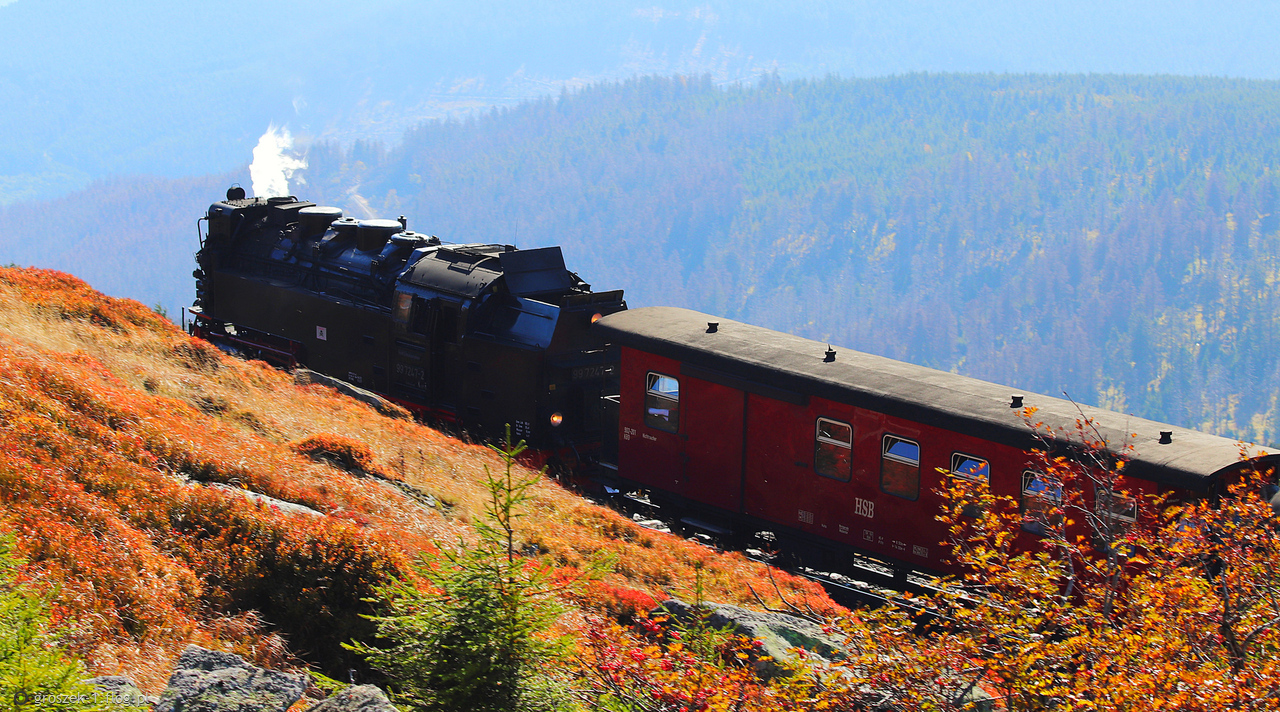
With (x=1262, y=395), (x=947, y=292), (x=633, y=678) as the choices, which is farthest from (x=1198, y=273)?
(x=633, y=678)

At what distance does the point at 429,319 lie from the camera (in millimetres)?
20203

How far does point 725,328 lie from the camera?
16.0m

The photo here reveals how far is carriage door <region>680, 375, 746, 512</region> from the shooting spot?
14.7 metres

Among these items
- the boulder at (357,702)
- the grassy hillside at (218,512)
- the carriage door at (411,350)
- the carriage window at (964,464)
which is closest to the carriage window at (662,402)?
the grassy hillside at (218,512)

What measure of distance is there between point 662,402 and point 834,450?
331cm

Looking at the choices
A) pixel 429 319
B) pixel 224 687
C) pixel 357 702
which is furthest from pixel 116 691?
pixel 429 319

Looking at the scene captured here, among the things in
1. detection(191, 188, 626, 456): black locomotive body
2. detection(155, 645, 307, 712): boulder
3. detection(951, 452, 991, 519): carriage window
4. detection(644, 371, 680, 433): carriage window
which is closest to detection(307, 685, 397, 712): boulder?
detection(155, 645, 307, 712): boulder

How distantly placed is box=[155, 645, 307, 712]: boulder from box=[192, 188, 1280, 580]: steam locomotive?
20.6 feet

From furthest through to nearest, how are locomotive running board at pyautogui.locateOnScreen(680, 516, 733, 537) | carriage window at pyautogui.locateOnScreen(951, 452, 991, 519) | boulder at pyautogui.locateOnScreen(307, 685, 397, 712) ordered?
1. locomotive running board at pyautogui.locateOnScreen(680, 516, 733, 537)
2. carriage window at pyautogui.locateOnScreen(951, 452, 991, 519)
3. boulder at pyautogui.locateOnScreen(307, 685, 397, 712)

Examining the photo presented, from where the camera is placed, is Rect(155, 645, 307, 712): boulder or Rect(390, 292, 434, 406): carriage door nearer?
Rect(155, 645, 307, 712): boulder

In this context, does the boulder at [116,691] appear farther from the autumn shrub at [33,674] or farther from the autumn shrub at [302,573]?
the autumn shrub at [302,573]

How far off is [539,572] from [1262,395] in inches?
6823

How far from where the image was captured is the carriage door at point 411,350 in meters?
20.3

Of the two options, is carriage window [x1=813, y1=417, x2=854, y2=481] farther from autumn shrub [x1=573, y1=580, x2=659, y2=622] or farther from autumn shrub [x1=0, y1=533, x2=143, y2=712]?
autumn shrub [x1=0, y1=533, x2=143, y2=712]
